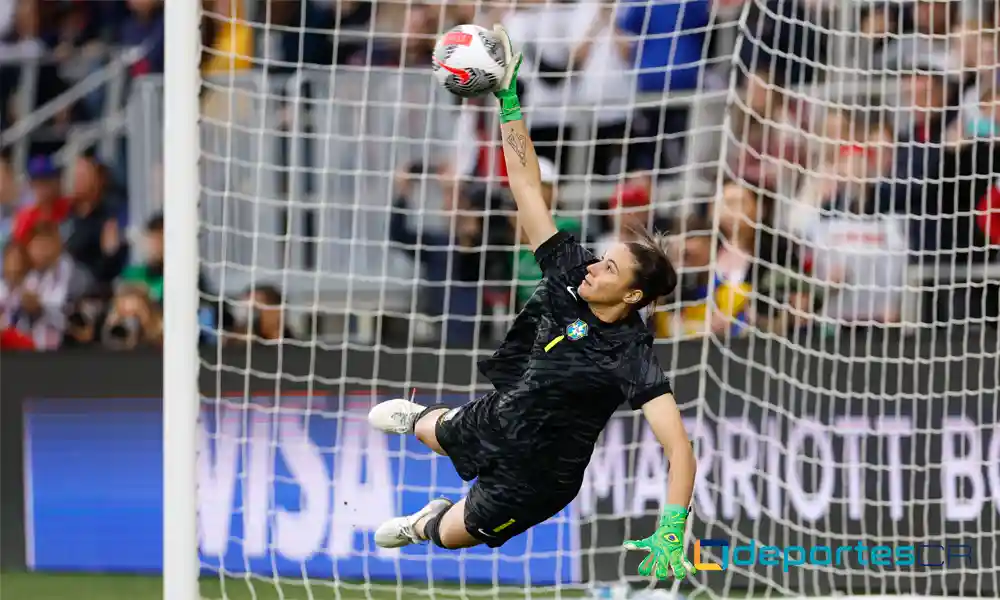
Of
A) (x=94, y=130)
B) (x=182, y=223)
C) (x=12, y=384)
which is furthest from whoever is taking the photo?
(x=94, y=130)

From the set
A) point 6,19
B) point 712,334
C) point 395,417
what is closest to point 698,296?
point 712,334

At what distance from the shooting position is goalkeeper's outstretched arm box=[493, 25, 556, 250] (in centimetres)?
549

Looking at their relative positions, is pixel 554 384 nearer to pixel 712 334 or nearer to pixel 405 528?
pixel 405 528

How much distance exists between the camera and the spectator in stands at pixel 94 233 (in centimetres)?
887

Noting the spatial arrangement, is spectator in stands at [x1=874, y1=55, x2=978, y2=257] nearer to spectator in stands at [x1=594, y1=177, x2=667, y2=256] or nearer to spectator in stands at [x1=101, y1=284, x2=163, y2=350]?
spectator in stands at [x1=594, y1=177, x2=667, y2=256]

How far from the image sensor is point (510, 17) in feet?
26.7

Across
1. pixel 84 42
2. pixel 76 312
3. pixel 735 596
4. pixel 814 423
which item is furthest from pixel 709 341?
pixel 84 42

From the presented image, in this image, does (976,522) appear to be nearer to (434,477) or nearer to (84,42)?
(434,477)

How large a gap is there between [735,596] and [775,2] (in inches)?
122

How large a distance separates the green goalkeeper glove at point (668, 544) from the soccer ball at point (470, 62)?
1.62m

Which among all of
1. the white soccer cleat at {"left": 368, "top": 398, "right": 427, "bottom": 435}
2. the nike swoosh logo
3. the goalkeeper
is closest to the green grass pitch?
the white soccer cleat at {"left": 368, "top": 398, "right": 427, "bottom": 435}

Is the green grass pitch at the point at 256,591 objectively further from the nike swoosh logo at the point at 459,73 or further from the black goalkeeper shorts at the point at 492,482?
the nike swoosh logo at the point at 459,73

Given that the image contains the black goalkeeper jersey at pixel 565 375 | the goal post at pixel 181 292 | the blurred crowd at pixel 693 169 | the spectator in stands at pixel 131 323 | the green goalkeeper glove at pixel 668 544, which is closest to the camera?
the green goalkeeper glove at pixel 668 544

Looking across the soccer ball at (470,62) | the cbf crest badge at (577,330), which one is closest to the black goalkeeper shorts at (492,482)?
the cbf crest badge at (577,330)
